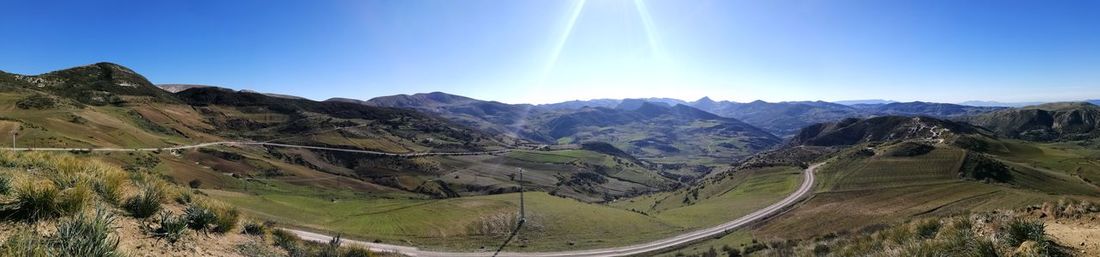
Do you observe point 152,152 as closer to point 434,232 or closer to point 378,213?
point 378,213

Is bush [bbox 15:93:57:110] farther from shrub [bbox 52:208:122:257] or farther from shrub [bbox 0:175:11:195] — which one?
shrub [bbox 52:208:122:257]

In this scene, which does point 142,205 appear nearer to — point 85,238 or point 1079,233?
point 85,238

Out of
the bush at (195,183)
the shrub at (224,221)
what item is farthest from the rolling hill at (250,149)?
the shrub at (224,221)

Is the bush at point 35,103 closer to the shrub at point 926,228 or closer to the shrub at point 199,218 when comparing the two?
the shrub at point 199,218

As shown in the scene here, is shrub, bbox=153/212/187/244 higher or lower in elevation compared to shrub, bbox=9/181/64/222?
lower

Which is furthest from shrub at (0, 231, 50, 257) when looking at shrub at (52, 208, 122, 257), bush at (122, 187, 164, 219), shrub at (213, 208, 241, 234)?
shrub at (213, 208, 241, 234)

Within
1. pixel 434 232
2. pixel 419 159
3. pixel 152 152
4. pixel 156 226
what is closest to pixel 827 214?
pixel 434 232
